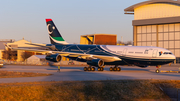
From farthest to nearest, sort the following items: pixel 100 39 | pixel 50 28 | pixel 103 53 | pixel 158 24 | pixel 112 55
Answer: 1. pixel 100 39
2. pixel 158 24
3. pixel 50 28
4. pixel 103 53
5. pixel 112 55

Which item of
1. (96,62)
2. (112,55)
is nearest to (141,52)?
(112,55)

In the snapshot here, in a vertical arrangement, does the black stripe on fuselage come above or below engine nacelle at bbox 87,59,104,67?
above

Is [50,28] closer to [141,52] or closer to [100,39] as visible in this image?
[141,52]

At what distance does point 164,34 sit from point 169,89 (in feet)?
232

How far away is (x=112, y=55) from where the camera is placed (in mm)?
39719

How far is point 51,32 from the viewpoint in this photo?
4759cm

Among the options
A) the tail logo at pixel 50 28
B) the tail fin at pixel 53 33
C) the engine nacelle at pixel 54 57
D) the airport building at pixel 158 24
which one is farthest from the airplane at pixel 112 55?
the airport building at pixel 158 24

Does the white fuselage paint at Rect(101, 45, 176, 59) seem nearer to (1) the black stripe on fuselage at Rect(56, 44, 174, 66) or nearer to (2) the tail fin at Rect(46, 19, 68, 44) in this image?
(1) the black stripe on fuselage at Rect(56, 44, 174, 66)

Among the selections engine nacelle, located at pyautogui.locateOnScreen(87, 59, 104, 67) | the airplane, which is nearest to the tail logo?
the airplane

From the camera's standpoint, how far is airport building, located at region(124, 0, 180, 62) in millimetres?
83062

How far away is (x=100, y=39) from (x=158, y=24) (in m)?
46.1

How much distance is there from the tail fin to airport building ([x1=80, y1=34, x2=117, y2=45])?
79.7 metres

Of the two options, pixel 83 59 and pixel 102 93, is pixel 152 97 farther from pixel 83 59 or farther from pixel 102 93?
pixel 83 59

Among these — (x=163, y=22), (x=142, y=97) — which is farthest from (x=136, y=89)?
(x=163, y=22)
